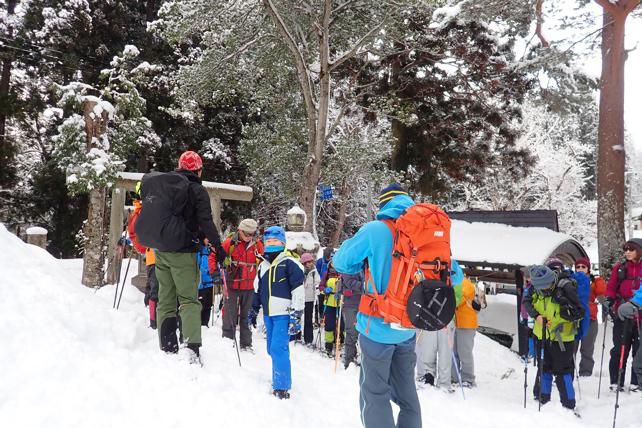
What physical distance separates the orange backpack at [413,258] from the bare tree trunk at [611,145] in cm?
973

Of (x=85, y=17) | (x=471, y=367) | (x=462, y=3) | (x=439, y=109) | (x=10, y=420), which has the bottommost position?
(x=471, y=367)

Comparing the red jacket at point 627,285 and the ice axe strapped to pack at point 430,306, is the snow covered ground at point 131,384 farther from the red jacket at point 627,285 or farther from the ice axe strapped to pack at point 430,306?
the ice axe strapped to pack at point 430,306

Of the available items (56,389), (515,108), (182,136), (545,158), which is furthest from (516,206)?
(56,389)

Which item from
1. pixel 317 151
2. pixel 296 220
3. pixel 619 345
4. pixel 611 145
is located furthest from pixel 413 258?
pixel 611 145

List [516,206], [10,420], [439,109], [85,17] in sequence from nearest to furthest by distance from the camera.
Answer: [10,420] < [439,109] < [85,17] < [516,206]

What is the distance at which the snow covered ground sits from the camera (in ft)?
10.0

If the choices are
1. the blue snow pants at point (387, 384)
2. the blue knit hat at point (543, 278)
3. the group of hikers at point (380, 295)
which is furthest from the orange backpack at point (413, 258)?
the blue knit hat at point (543, 278)

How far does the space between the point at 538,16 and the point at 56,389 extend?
12.9m

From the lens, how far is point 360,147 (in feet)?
56.5

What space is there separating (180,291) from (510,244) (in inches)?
310

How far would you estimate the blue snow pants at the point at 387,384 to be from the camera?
9.73 ft

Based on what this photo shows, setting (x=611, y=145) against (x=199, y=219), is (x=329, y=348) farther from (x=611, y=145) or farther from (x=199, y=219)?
(x=611, y=145)

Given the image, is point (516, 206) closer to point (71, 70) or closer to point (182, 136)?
point (182, 136)

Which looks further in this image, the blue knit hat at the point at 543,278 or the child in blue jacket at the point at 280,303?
the blue knit hat at the point at 543,278
